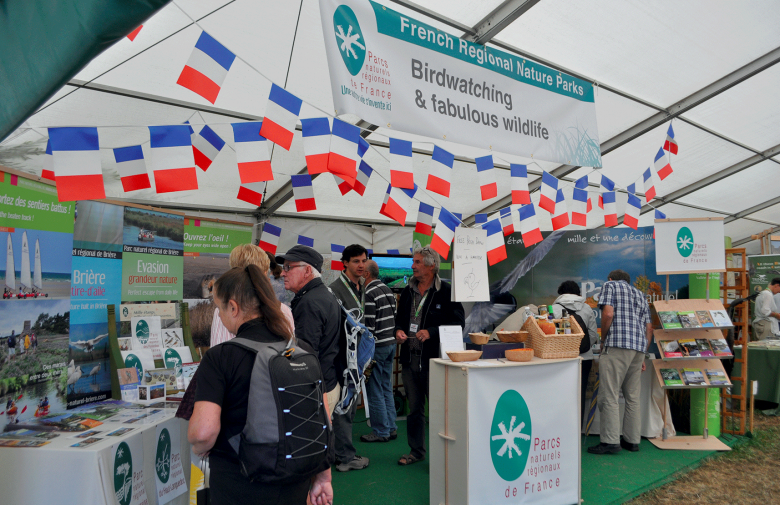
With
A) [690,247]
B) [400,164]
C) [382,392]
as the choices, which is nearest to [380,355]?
[382,392]

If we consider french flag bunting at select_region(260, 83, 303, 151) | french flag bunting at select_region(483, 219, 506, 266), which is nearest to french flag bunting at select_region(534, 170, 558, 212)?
french flag bunting at select_region(483, 219, 506, 266)

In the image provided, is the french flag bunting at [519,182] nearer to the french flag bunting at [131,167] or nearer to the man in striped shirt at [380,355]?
the man in striped shirt at [380,355]

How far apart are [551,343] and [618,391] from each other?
1.63 meters

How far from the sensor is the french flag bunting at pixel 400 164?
319 cm

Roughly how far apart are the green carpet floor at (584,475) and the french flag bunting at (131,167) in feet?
7.28

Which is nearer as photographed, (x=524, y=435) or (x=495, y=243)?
(x=524, y=435)

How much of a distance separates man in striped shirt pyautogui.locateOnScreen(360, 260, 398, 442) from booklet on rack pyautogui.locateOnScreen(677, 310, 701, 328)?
2.63 meters

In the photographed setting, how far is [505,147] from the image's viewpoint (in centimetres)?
295

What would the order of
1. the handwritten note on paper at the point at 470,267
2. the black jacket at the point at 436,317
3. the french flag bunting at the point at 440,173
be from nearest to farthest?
the french flag bunting at the point at 440,173
the handwritten note on paper at the point at 470,267
the black jacket at the point at 436,317

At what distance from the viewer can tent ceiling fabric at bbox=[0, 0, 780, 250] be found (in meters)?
3.38

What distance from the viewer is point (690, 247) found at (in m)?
4.55

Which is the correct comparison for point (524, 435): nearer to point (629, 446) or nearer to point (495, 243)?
point (495, 243)

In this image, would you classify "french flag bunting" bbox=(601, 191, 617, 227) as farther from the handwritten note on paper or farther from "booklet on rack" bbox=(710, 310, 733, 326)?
the handwritten note on paper

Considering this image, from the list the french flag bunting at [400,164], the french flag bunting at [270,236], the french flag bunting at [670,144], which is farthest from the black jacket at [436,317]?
the french flag bunting at [670,144]
